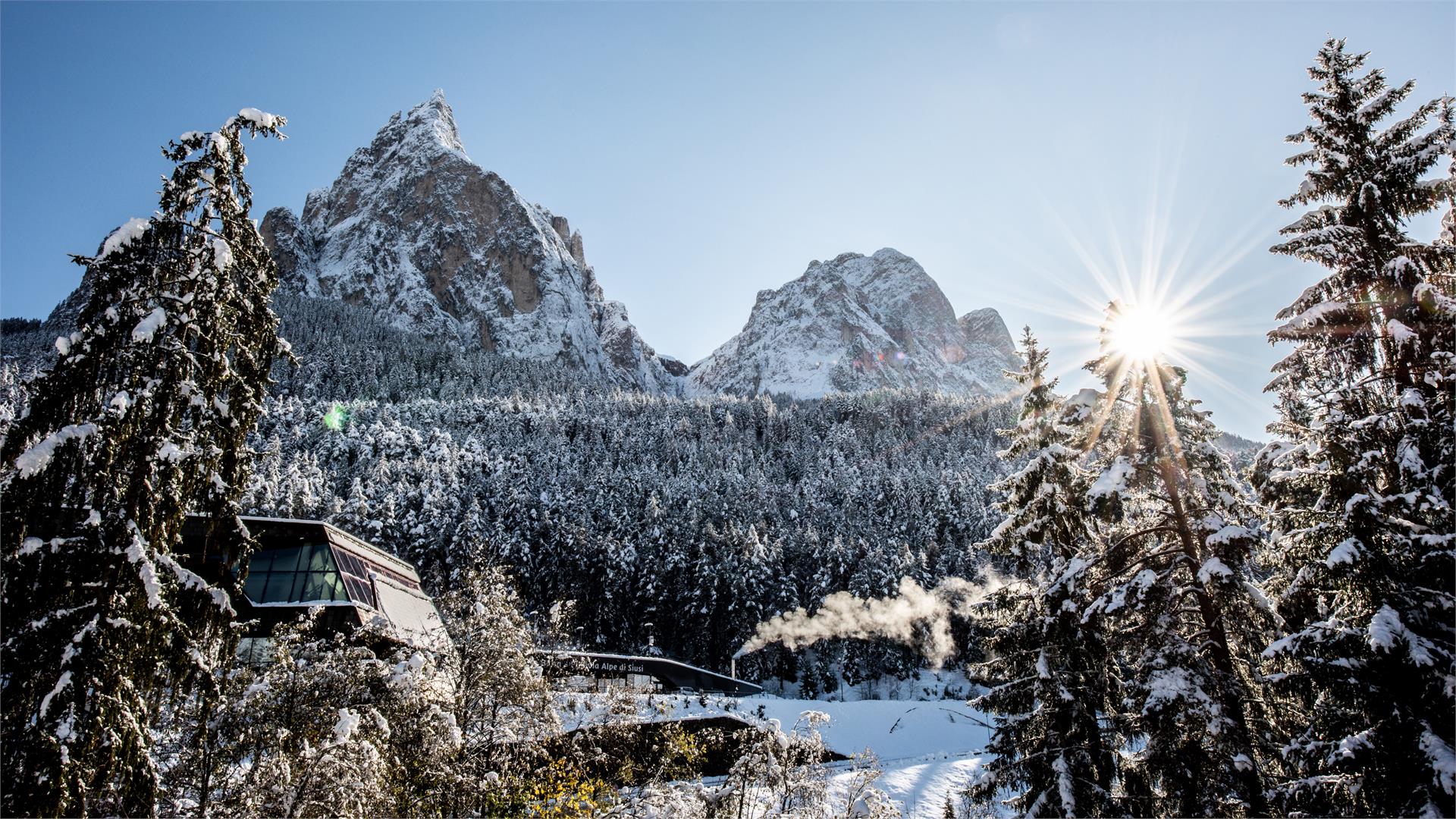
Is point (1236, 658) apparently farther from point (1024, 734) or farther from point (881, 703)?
point (881, 703)

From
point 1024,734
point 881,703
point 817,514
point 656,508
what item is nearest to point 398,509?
point 656,508

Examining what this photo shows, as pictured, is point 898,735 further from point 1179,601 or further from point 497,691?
point 497,691

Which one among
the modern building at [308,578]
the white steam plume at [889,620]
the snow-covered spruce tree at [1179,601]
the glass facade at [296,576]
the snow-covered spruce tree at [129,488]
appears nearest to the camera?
the snow-covered spruce tree at [129,488]

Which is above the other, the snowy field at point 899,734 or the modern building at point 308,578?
the modern building at point 308,578

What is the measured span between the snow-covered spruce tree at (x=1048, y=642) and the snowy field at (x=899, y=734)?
28.3 feet

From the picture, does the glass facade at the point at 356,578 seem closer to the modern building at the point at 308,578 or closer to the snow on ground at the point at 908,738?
the modern building at the point at 308,578

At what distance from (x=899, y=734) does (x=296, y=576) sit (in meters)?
26.7

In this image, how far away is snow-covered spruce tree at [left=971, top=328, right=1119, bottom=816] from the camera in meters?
13.3

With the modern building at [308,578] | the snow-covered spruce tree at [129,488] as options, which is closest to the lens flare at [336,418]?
the modern building at [308,578]

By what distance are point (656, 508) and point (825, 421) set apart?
73101mm

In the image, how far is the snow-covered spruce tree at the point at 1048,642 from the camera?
523 inches

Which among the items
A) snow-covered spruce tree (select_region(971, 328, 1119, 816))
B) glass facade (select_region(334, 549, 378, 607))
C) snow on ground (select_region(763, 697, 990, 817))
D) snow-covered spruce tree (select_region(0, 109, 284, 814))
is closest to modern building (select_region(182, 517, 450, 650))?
glass facade (select_region(334, 549, 378, 607))

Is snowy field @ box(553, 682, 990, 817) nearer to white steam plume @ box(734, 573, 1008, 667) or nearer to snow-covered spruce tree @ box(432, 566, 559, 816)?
snow-covered spruce tree @ box(432, 566, 559, 816)

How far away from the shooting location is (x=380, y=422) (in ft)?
317
